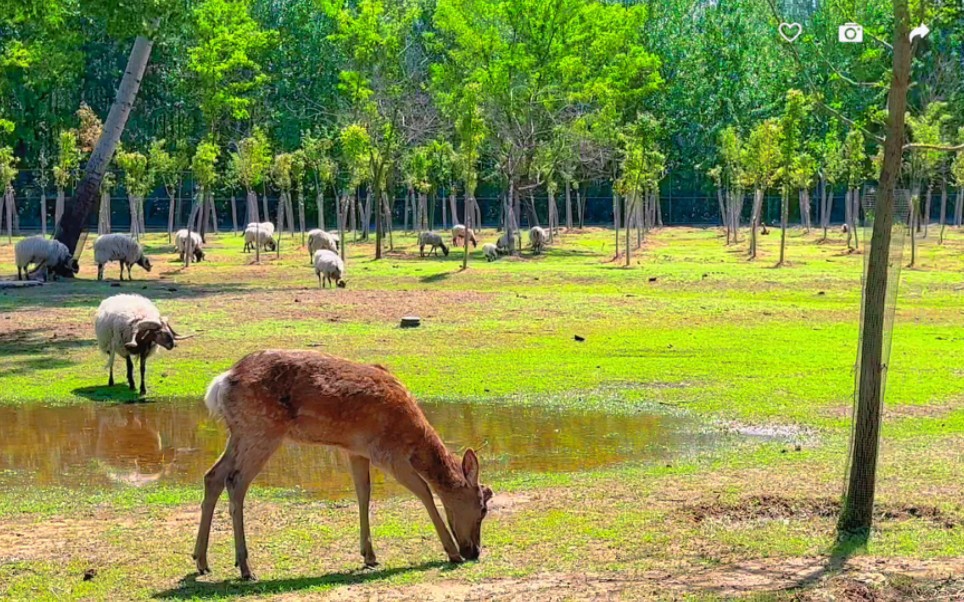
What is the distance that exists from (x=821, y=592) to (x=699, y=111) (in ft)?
217

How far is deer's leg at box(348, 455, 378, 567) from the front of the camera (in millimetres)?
8297

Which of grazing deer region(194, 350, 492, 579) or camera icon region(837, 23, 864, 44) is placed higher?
camera icon region(837, 23, 864, 44)

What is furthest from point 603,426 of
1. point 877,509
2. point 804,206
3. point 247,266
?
point 804,206

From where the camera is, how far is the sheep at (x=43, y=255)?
31.1 metres

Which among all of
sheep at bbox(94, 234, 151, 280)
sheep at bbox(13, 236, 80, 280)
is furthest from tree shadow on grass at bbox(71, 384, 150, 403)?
sheep at bbox(94, 234, 151, 280)

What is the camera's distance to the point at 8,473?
1212cm

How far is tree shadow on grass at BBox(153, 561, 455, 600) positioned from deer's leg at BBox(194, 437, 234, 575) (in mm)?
117

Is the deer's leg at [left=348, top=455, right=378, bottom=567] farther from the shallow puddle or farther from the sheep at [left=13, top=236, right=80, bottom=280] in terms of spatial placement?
the sheep at [left=13, top=236, right=80, bottom=280]

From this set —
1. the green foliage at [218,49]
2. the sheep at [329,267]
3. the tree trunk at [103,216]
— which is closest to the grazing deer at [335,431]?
the sheep at [329,267]

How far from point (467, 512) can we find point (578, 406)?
7.33 m

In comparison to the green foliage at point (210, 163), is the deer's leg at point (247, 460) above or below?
below

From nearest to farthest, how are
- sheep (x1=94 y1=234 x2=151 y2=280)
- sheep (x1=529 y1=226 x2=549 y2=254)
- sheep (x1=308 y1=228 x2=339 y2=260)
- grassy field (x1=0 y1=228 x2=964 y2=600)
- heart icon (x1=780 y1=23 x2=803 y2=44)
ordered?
1. grassy field (x1=0 y1=228 x2=964 y2=600)
2. heart icon (x1=780 y1=23 x2=803 y2=44)
3. sheep (x1=94 y1=234 x2=151 y2=280)
4. sheep (x1=308 y1=228 x2=339 y2=260)
5. sheep (x1=529 y1=226 x2=549 y2=254)

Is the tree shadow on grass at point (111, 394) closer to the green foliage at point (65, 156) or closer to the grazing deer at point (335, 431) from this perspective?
the grazing deer at point (335, 431)

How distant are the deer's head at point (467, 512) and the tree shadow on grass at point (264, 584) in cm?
23
